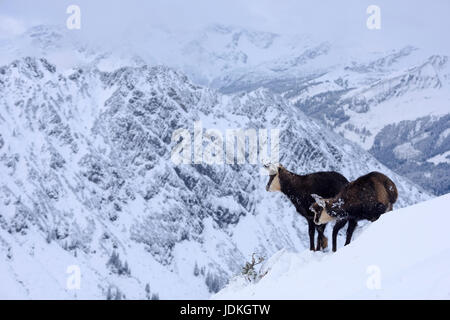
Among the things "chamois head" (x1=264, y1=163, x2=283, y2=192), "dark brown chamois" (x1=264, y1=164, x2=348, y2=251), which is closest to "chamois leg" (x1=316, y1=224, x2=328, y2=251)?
"dark brown chamois" (x1=264, y1=164, x2=348, y2=251)

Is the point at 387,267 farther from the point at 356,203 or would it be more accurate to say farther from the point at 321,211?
the point at 321,211

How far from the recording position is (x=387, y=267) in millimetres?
11641

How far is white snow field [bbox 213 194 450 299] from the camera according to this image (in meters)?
10.2

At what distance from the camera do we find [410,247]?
12219mm

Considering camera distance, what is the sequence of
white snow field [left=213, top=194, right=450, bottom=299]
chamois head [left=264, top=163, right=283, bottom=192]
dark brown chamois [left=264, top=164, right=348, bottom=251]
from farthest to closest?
chamois head [left=264, top=163, right=283, bottom=192], dark brown chamois [left=264, top=164, right=348, bottom=251], white snow field [left=213, top=194, right=450, bottom=299]

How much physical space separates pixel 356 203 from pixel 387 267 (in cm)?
538

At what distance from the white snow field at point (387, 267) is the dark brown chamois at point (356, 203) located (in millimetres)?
1466

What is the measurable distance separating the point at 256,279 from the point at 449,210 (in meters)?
8.04

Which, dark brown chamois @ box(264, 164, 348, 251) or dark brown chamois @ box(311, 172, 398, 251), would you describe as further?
dark brown chamois @ box(264, 164, 348, 251)

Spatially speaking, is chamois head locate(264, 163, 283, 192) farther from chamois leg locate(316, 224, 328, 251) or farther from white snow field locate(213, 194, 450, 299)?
white snow field locate(213, 194, 450, 299)

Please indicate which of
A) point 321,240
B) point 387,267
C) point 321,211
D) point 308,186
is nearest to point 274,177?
point 308,186
